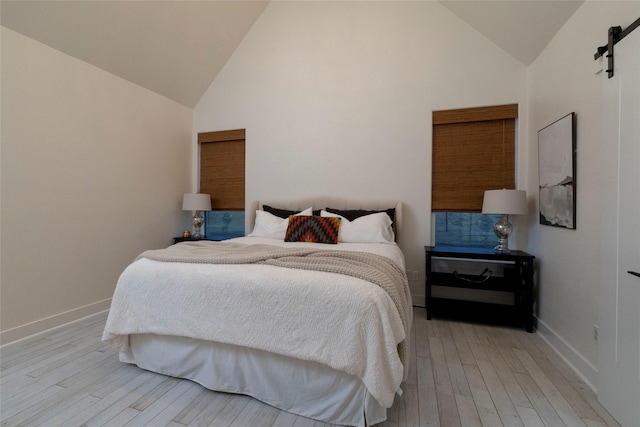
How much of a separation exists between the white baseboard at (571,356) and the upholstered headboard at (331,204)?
1444mm

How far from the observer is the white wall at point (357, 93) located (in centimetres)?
300

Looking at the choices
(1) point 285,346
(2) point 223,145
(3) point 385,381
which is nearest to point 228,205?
(2) point 223,145

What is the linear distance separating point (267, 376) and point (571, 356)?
2.00 m

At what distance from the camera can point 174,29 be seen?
3.03 meters

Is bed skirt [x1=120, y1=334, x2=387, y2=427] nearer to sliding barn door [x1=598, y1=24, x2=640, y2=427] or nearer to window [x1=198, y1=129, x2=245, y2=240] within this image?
sliding barn door [x1=598, y1=24, x2=640, y2=427]

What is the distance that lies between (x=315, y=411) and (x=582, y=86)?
2.59 meters

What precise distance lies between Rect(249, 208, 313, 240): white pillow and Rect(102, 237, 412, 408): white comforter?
1369 millimetres

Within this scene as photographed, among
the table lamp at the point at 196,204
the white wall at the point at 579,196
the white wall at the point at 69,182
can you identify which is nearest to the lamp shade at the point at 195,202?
the table lamp at the point at 196,204

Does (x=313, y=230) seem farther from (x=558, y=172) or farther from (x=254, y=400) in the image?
(x=558, y=172)

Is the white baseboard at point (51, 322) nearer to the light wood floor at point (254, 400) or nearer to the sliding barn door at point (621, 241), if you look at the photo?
the light wood floor at point (254, 400)

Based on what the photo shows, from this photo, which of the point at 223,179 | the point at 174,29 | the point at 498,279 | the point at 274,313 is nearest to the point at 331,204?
the point at 223,179

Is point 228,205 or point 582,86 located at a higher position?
point 582,86

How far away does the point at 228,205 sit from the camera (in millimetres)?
3924

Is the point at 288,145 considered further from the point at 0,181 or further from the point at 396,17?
the point at 0,181
